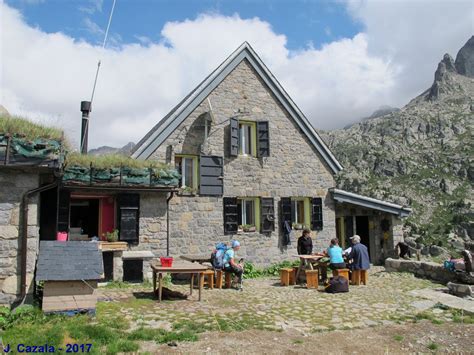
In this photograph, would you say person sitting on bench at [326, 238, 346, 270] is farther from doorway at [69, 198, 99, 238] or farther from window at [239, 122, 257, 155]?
doorway at [69, 198, 99, 238]

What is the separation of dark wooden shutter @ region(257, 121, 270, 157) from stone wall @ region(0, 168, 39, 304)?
28.8ft

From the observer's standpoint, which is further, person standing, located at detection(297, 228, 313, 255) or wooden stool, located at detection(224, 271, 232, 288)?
person standing, located at detection(297, 228, 313, 255)

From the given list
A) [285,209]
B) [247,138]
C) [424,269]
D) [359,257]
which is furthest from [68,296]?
[424,269]

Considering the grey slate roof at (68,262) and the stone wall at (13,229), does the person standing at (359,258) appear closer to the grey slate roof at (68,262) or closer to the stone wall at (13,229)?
the grey slate roof at (68,262)

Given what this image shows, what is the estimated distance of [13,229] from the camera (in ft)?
23.5

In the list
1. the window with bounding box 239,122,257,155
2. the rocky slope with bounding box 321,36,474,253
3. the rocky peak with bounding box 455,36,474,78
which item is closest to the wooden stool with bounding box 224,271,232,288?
the window with bounding box 239,122,257,155

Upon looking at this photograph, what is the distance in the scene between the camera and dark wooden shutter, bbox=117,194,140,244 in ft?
37.9

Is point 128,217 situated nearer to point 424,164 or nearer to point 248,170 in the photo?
point 248,170

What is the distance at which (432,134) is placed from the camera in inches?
4021

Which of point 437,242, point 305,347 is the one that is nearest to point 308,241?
point 305,347

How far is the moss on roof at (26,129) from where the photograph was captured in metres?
7.13

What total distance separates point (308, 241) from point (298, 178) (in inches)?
119

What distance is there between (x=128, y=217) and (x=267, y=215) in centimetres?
514

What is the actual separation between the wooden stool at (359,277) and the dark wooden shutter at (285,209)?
3782 mm
